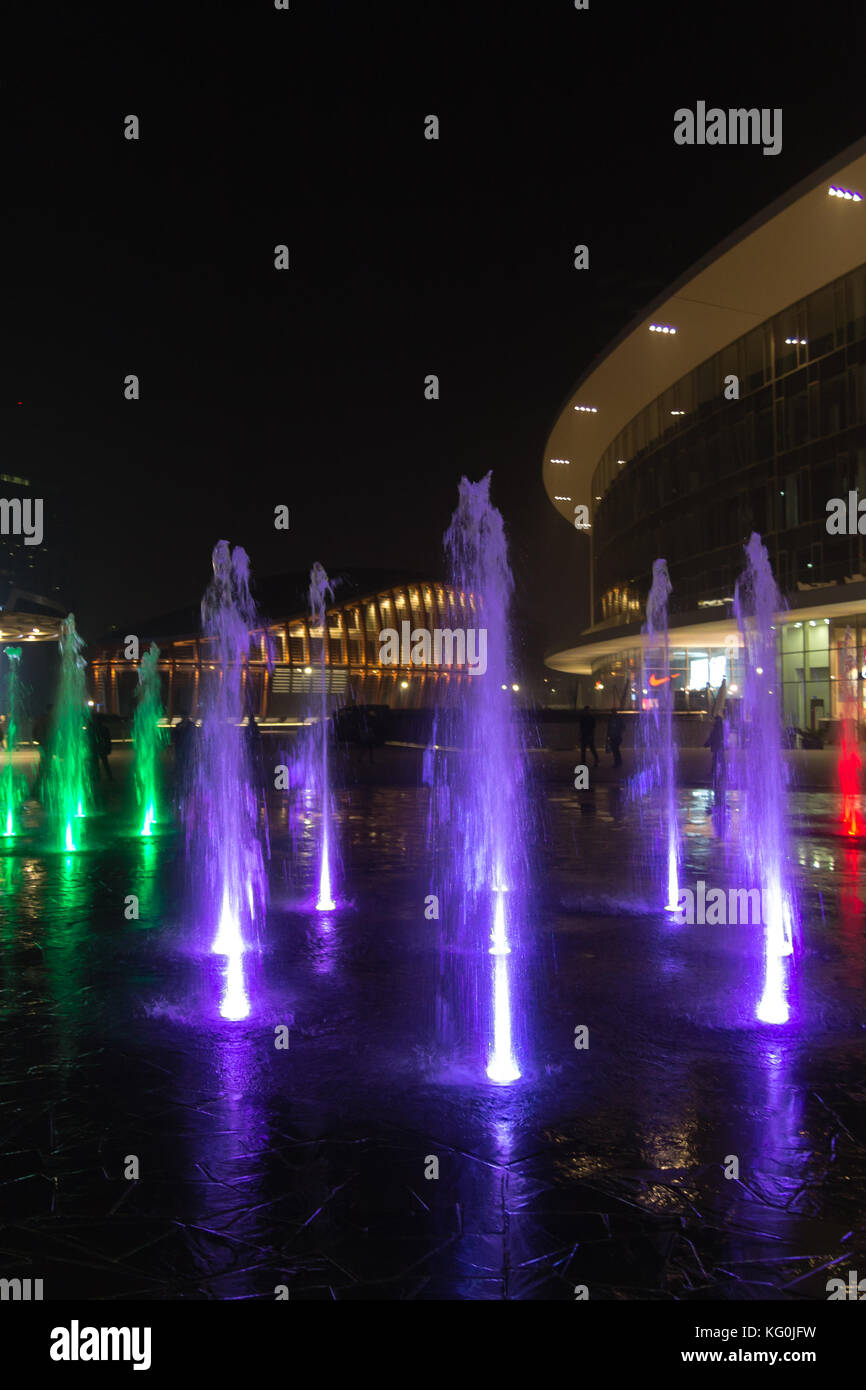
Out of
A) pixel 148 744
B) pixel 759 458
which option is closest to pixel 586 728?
pixel 148 744

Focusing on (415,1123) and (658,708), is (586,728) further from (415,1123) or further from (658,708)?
(415,1123)

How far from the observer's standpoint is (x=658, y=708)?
1602 inches

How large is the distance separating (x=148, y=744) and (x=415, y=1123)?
1098 inches

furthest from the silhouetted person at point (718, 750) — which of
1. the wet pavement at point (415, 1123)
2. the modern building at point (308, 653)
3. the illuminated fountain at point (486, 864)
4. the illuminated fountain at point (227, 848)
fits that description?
the modern building at point (308, 653)

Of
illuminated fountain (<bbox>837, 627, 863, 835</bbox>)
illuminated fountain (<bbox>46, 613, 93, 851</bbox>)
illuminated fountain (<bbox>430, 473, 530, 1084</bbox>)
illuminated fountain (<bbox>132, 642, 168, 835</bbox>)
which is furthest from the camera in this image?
illuminated fountain (<bbox>837, 627, 863, 835</bbox>)

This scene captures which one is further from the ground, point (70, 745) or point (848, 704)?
point (848, 704)

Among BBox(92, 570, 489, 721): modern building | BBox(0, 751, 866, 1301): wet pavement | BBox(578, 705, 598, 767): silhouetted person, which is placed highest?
BBox(92, 570, 489, 721): modern building

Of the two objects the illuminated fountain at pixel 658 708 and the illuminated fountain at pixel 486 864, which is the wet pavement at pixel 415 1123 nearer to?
the illuminated fountain at pixel 486 864

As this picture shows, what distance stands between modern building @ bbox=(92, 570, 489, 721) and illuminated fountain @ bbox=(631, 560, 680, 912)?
29.5m

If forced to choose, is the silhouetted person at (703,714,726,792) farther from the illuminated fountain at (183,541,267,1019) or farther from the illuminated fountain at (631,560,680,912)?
the illuminated fountain at (183,541,267,1019)

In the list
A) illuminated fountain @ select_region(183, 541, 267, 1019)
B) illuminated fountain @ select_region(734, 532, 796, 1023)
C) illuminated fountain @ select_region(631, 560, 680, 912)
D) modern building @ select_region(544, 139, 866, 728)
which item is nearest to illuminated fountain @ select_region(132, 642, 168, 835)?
illuminated fountain @ select_region(183, 541, 267, 1019)

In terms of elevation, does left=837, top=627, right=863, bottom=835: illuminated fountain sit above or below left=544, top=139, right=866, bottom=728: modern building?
below

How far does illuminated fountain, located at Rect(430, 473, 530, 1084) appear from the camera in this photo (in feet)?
17.7

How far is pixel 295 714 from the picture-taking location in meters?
76.7
